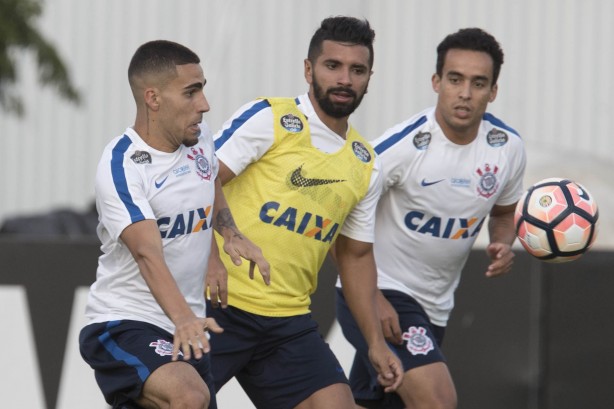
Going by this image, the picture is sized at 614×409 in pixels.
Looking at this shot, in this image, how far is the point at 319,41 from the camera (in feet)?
18.8

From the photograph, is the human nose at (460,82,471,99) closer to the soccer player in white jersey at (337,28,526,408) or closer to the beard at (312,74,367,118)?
the soccer player in white jersey at (337,28,526,408)

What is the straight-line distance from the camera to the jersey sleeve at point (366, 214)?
19.1 feet

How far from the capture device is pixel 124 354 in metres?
4.93

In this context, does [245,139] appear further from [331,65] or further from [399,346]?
[399,346]

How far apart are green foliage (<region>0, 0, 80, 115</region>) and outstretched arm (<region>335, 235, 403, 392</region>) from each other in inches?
373

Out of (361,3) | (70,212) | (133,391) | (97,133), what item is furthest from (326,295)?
(97,133)

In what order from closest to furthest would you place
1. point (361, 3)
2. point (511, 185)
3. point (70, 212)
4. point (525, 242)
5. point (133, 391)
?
point (133, 391) < point (525, 242) < point (511, 185) < point (70, 212) < point (361, 3)

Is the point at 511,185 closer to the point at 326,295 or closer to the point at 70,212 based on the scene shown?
the point at 326,295

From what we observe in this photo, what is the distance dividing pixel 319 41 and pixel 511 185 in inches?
58.0

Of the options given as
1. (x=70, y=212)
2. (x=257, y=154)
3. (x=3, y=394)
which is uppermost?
(x=257, y=154)

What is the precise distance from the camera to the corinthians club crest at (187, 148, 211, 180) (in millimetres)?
5176

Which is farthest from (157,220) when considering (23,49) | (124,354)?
(23,49)

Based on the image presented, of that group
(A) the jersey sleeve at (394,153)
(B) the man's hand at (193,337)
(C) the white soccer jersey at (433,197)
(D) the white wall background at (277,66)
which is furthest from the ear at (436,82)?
(D) the white wall background at (277,66)

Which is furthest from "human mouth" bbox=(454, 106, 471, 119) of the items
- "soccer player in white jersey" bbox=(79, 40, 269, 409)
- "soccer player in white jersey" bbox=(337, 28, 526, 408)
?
"soccer player in white jersey" bbox=(79, 40, 269, 409)
